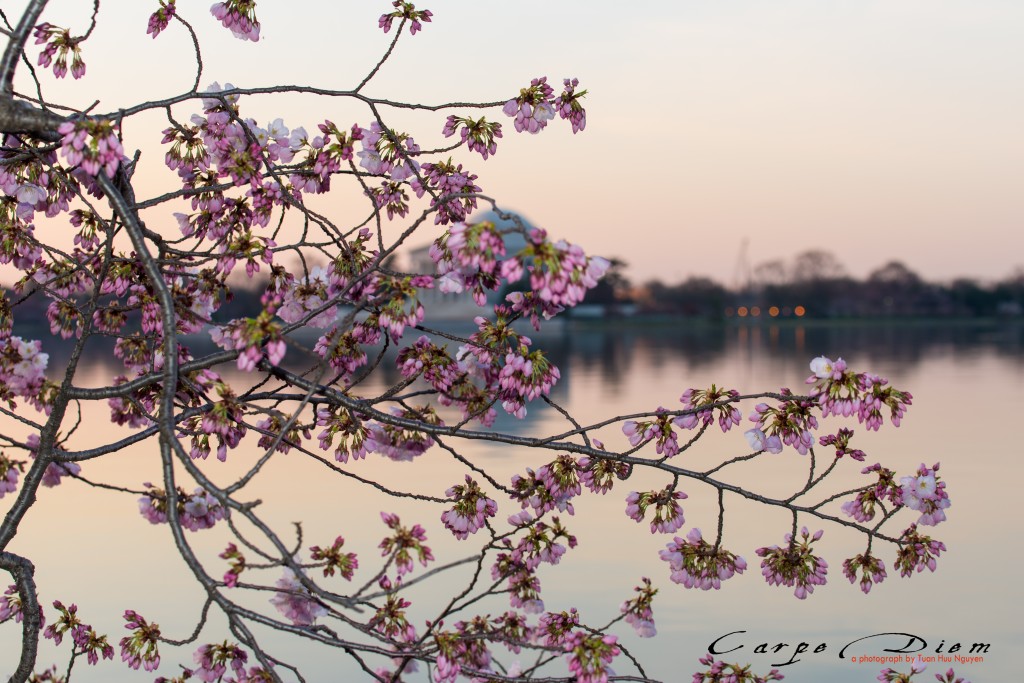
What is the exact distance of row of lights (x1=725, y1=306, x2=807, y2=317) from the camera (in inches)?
4284

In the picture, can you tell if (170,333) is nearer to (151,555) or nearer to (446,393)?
(446,393)

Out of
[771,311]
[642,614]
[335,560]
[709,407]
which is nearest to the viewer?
[335,560]

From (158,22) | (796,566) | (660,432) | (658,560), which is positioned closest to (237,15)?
(158,22)

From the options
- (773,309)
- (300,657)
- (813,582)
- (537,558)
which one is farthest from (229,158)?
(773,309)

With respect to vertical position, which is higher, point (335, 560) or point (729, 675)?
point (335, 560)

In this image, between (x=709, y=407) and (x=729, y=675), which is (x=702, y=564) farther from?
(x=709, y=407)

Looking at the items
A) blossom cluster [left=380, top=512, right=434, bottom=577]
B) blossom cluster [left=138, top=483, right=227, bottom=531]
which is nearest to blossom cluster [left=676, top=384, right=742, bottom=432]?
blossom cluster [left=380, top=512, right=434, bottom=577]

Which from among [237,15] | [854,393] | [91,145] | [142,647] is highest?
[237,15]

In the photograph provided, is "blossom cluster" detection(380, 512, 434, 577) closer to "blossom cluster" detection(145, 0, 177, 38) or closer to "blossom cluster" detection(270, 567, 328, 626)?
"blossom cluster" detection(270, 567, 328, 626)

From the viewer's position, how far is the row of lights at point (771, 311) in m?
109

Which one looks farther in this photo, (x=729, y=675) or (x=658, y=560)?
(x=658, y=560)

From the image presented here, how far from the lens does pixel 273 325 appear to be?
9.01 feet

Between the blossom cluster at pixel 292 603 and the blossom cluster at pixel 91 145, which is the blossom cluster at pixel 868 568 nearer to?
the blossom cluster at pixel 292 603

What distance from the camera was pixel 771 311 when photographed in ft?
367
